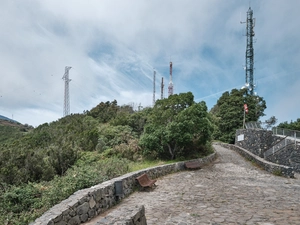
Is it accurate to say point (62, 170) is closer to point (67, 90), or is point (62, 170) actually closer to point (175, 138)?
point (175, 138)

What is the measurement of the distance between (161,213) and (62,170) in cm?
1059

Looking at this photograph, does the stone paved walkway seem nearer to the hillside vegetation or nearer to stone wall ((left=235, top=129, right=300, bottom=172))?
the hillside vegetation

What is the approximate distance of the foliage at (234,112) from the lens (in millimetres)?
30578

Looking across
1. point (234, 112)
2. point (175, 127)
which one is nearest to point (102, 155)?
point (175, 127)

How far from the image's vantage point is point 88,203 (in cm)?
565

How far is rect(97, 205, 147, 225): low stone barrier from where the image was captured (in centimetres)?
397

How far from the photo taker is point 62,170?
15.0 m

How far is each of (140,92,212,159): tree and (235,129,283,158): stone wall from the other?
6.70 metres

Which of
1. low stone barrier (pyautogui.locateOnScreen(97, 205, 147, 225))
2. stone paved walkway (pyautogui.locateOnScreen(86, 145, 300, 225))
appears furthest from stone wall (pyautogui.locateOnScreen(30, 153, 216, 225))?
low stone barrier (pyautogui.locateOnScreen(97, 205, 147, 225))

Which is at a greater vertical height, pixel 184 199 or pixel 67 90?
pixel 67 90

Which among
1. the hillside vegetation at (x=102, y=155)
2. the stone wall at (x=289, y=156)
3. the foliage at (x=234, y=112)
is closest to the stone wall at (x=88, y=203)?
the hillside vegetation at (x=102, y=155)

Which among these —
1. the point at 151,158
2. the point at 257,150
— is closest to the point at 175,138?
the point at 151,158

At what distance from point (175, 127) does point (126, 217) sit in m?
10.1

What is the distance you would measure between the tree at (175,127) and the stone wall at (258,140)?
22.0 ft
